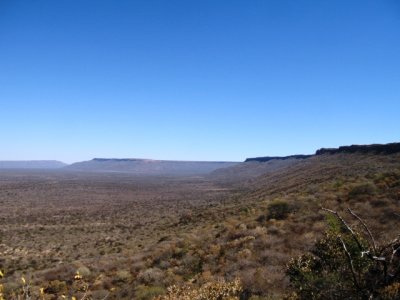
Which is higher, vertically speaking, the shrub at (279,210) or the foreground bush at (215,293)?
the shrub at (279,210)

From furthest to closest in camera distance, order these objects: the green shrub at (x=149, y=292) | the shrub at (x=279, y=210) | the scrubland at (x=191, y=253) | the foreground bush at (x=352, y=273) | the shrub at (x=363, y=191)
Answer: the shrub at (x=363, y=191), the shrub at (x=279, y=210), the scrubland at (x=191, y=253), the green shrub at (x=149, y=292), the foreground bush at (x=352, y=273)

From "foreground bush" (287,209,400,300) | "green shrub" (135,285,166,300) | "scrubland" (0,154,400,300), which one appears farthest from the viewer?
"scrubland" (0,154,400,300)

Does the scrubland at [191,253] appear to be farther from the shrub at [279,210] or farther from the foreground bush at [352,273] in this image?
the foreground bush at [352,273]

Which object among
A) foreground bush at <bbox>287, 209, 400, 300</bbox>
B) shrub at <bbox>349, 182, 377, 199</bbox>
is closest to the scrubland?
shrub at <bbox>349, 182, 377, 199</bbox>

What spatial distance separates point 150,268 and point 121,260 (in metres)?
3.35

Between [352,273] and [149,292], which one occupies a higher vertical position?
[352,273]

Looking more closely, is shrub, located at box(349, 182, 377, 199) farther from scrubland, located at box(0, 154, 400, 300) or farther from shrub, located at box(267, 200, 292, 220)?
shrub, located at box(267, 200, 292, 220)

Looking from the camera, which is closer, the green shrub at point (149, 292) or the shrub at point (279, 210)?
the green shrub at point (149, 292)

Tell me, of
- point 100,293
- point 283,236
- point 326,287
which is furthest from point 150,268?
point 326,287

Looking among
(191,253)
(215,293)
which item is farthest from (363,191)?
(215,293)

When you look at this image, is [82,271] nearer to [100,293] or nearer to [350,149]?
[100,293]

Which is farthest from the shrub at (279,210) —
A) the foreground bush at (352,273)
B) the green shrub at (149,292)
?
the foreground bush at (352,273)

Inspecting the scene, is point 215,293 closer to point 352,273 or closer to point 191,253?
point 352,273

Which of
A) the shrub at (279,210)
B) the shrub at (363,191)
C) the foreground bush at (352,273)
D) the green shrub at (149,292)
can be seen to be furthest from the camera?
the shrub at (363,191)
